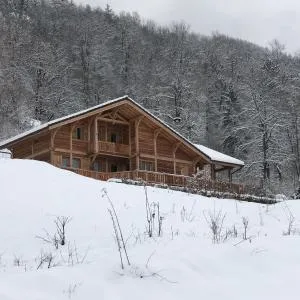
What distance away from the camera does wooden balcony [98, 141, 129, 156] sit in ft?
118

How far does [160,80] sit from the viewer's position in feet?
215

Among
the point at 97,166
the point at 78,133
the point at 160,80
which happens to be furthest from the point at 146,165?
the point at 160,80

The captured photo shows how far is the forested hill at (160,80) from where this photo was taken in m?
48.3

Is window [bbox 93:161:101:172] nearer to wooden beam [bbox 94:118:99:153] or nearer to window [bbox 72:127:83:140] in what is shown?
window [bbox 72:127:83:140]

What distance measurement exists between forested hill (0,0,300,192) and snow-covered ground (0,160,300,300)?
106ft

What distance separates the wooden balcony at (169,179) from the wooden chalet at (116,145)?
8 cm

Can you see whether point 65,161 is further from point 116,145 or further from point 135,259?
point 135,259

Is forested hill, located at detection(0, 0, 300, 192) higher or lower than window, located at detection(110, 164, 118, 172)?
higher

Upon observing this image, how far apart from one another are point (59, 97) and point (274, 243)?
161ft

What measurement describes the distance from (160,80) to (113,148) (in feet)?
99.4

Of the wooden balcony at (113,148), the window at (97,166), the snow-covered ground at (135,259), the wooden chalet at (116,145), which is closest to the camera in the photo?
the snow-covered ground at (135,259)

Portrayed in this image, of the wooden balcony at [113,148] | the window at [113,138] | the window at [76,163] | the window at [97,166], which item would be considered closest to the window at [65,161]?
the window at [76,163]

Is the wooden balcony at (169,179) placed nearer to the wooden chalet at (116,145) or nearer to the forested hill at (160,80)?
the wooden chalet at (116,145)

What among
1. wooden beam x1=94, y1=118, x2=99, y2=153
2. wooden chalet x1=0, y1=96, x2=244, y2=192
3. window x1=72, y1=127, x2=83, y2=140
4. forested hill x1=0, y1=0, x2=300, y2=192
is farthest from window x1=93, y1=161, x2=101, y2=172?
forested hill x1=0, y1=0, x2=300, y2=192
